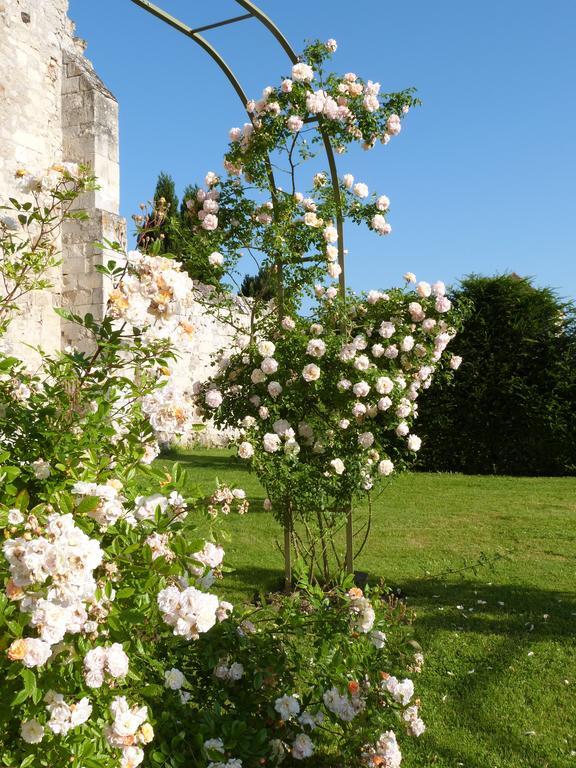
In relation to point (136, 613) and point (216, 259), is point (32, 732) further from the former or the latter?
point (216, 259)

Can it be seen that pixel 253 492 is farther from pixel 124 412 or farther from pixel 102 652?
pixel 102 652

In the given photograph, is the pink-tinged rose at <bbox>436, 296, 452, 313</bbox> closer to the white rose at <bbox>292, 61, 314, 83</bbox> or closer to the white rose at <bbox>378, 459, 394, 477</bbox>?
the white rose at <bbox>378, 459, 394, 477</bbox>

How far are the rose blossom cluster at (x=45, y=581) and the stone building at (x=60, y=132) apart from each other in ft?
22.5

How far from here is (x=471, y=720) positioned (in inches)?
126

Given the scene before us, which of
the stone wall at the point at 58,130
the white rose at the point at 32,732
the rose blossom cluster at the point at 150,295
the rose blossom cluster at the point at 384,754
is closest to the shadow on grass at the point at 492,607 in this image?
the rose blossom cluster at the point at 384,754

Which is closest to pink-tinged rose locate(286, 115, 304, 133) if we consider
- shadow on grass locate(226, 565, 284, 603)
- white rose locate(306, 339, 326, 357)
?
white rose locate(306, 339, 326, 357)

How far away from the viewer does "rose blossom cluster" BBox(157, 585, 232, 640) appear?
174 cm

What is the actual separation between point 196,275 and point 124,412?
2942 mm

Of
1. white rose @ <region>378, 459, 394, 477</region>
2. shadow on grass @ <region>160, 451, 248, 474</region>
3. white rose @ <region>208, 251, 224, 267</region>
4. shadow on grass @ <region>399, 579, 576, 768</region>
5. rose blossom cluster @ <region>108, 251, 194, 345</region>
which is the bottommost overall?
shadow on grass @ <region>399, 579, 576, 768</region>

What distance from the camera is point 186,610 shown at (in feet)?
5.72

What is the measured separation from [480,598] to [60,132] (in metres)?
7.18

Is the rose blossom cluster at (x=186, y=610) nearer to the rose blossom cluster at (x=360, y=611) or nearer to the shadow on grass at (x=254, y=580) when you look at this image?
the rose blossom cluster at (x=360, y=611)

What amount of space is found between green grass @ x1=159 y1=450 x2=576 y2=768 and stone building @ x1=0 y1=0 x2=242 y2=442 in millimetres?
2839

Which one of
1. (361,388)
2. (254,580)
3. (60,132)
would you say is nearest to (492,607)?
(254,580)
